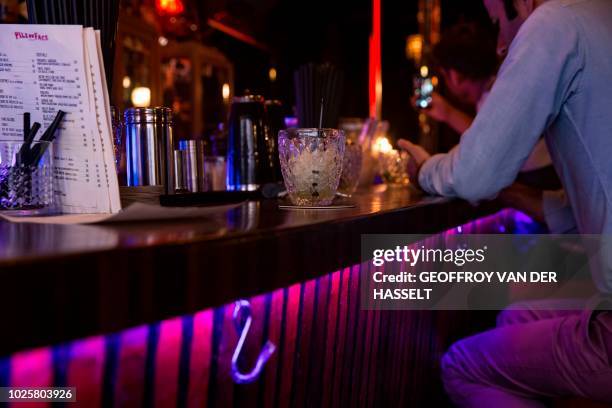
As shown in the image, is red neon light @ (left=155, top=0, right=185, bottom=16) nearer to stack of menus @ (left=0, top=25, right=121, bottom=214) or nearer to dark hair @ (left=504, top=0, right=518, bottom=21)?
dark hair @ (left=504, top=0, right=518, bottom=21)

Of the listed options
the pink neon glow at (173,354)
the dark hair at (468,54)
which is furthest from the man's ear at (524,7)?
the dark hair at (468,54)

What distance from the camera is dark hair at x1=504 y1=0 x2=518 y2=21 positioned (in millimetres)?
1861

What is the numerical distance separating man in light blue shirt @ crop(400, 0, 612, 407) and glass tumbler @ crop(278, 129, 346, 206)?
1.27ft

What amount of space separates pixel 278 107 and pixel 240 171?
0.26 meters

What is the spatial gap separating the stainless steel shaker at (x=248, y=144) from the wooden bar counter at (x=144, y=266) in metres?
0.73

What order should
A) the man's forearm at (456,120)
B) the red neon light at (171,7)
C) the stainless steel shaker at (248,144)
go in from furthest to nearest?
1. the red neon light at (171,7)
2. the man's forearm at (456,120)
3. the stainless steel shaker at (248,144)

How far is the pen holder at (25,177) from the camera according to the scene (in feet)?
3.13

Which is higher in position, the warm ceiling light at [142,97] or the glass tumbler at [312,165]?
the warm ceiling light at [142,97]

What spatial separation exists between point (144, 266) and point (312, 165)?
73cm

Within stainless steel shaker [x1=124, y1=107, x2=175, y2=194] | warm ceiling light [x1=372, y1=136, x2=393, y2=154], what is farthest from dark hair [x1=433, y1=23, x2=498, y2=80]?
stainless steel shaker [x1=124, y1=107, x2=175, y2=194]

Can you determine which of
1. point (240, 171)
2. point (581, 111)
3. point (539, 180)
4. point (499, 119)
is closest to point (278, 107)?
point (240, 171)

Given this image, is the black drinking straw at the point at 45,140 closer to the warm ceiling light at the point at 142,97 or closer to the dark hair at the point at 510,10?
the warm ceiling light at the point at 142,97

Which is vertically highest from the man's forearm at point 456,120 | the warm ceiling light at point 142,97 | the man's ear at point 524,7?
the man's ear at point 524,7

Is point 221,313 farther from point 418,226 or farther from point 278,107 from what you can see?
point 278,107
